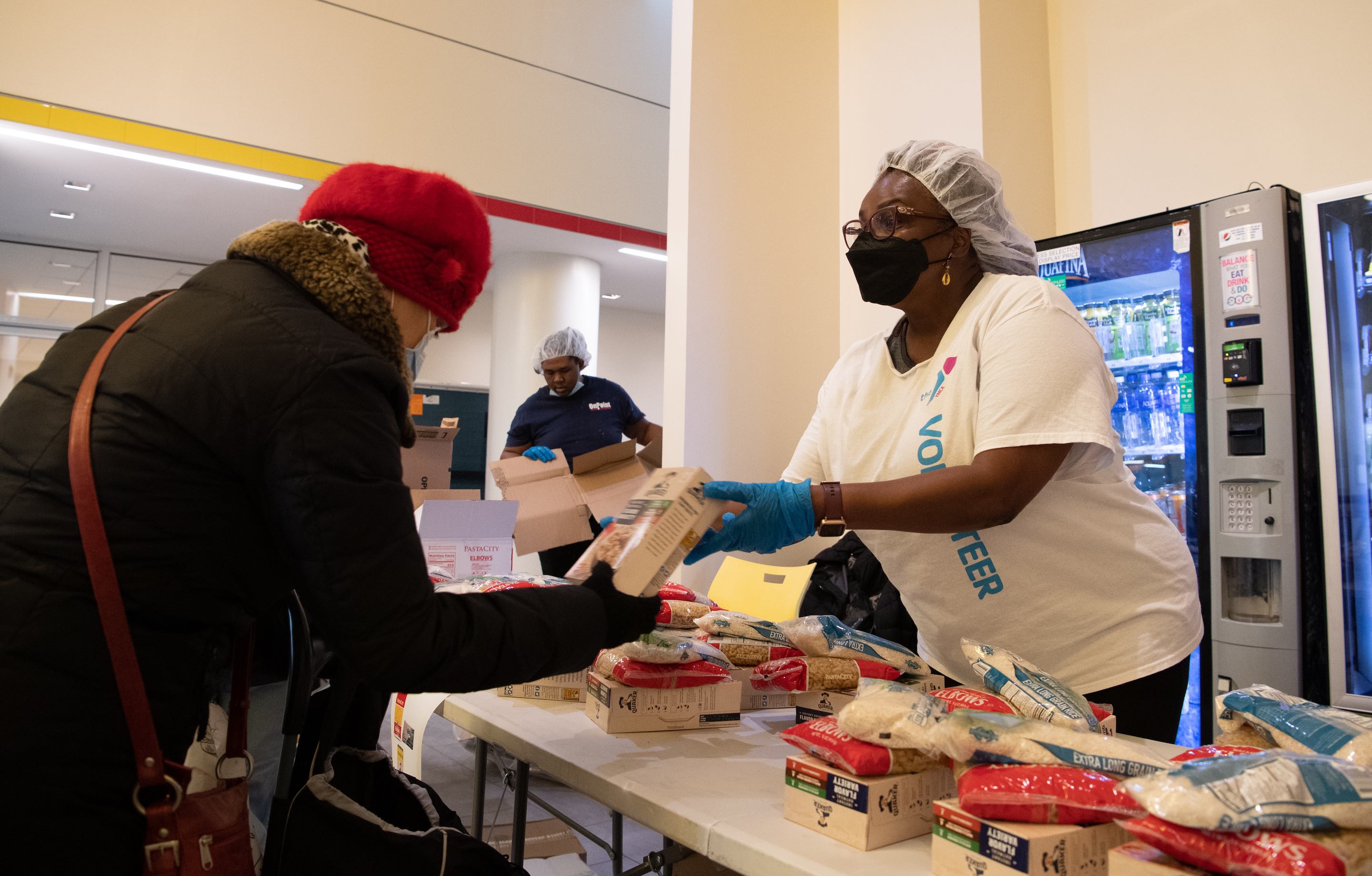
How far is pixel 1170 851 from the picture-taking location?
84 cm

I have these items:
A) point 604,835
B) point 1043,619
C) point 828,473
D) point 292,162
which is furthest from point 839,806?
point 292,162

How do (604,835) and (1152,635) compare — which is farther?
(604,835)

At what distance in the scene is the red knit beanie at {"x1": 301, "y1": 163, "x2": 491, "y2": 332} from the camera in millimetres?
1258

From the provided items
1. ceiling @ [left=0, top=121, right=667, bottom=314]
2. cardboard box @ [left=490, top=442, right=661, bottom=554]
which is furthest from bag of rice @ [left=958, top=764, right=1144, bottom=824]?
ceiling @ [left=0, top=121, right=667, bottom=314]

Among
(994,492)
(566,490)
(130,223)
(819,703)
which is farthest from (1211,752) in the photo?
(130,223)

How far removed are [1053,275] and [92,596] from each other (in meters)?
3.53

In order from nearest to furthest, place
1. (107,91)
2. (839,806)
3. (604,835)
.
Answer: (839,806), (604,835), (107,91)

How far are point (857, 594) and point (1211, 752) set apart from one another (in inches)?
102

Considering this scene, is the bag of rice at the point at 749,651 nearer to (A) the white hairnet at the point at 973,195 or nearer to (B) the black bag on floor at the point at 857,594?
(A) the white hairnet at the point at 973,195

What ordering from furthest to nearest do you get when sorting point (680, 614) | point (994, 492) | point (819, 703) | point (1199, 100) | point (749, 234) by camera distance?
point (749, 234)
point (1199, 100)
point (680, 614)
point (819, 703)
point (994, 492)

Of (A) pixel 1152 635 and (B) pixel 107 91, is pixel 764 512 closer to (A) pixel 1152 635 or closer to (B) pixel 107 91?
(A) pixel 1152 635

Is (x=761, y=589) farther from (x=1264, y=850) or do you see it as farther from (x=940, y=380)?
(x=1264, y=850)

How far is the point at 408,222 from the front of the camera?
1262mm

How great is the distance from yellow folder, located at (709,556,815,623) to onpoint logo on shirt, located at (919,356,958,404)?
132cm
